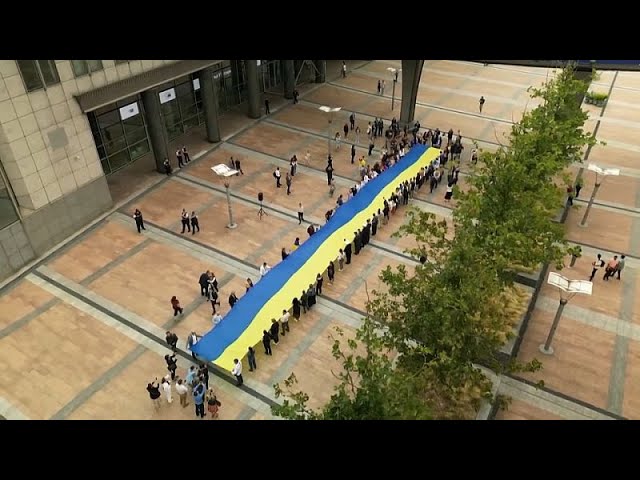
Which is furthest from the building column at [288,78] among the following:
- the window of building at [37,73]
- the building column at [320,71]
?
the window of building at [37,73]

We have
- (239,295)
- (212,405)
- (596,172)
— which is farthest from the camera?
(596,172)

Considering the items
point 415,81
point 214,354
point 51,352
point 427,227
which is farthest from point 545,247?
point 415,81

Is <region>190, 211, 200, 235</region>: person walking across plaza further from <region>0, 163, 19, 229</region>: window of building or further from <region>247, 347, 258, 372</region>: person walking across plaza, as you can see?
<region>247, 347, 258, 372</region>: person walking across plaza

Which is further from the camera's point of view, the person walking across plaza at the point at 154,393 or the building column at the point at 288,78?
the building column at the point at 288,78

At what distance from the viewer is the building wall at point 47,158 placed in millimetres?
18891

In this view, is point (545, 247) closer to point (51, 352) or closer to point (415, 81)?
point (51, 352)

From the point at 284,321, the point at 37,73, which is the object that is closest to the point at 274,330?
the point at 284,321

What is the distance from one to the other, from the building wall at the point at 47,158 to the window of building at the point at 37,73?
0.62 ft

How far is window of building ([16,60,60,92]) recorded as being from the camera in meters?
18.7

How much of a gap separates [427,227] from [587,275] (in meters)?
11.5

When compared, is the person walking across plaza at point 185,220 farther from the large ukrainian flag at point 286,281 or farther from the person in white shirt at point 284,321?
the person in white shirt at point 284,321

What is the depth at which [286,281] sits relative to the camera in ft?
63.0

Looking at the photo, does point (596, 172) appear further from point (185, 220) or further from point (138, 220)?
point (138, 220)

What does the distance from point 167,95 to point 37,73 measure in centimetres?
1096
